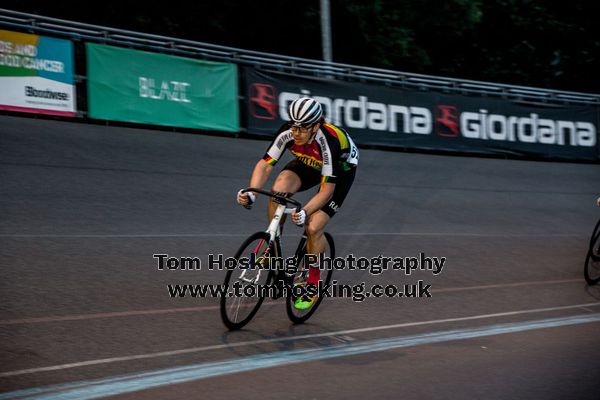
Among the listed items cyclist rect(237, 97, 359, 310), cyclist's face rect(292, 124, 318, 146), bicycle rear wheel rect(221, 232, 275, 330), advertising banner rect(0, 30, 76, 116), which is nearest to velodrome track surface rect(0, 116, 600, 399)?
bicycle rear wheel rect(221, 232, 275, 330)

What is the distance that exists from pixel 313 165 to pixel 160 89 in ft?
27.3

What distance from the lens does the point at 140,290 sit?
7027mm

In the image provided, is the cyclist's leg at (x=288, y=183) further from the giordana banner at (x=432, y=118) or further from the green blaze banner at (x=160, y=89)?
the giordana banner at (x=432, y=118)

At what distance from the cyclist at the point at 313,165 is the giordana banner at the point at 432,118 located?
9.32 meters

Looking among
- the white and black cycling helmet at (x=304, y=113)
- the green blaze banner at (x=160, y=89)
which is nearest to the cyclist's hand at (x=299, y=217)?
the white and black cycling helmet at (x=304, y=113)

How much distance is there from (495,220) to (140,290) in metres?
8.02

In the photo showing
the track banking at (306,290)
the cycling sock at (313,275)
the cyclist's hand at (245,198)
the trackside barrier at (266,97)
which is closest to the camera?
the track banking at (306,290)

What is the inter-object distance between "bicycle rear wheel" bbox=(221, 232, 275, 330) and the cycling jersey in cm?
80

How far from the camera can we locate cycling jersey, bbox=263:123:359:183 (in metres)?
6.44

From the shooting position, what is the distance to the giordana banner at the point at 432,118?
53.2ft

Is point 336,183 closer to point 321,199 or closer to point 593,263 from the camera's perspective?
point 321,199

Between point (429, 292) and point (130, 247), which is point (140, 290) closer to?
point (130, 247)

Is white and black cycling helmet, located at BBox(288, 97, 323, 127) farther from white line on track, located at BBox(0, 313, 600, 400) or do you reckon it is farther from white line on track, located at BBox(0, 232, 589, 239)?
white line on track, located at BBox(0, 232, 589, 239)

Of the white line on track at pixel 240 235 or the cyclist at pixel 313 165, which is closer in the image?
the cyclist at pixel 313 165
